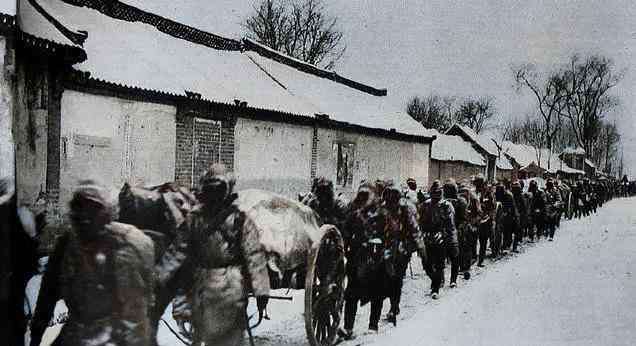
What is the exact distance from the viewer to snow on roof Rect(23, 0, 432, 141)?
106 inches

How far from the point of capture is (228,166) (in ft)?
9.87

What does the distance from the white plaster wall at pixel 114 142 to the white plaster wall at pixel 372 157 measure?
1129mm

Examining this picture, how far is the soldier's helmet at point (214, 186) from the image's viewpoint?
110 inches

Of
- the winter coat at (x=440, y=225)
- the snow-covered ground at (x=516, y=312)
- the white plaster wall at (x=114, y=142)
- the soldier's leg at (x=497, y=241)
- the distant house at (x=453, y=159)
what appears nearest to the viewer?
the white plaster wall at (x=114, y=142)

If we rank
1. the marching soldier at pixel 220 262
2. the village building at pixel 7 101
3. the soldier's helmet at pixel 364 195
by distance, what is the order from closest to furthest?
the village building at pixel 7 101 → the marching soldier at pixel 220 262 → the soldier's helmet at pixel 364 195

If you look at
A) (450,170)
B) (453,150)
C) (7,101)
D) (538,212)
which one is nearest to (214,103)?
(7,101)

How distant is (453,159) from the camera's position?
207 inches

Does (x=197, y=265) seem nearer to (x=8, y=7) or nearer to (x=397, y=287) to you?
(x=8, y=7)

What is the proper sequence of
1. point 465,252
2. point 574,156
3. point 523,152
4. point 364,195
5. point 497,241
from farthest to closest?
point 497,241
point 465,252
point 574,156
point 523,152
point 364,195

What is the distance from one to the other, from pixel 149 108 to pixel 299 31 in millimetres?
1152

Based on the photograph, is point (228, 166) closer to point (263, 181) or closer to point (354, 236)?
point (263, 181)

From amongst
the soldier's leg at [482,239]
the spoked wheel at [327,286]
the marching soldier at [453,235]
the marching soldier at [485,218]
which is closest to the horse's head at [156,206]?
the spoked wheel at [327,286]

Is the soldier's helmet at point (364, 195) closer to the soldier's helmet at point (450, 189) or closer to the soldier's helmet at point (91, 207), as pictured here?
the soldier's helmet at point (450, 189)

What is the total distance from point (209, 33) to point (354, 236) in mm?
1809
